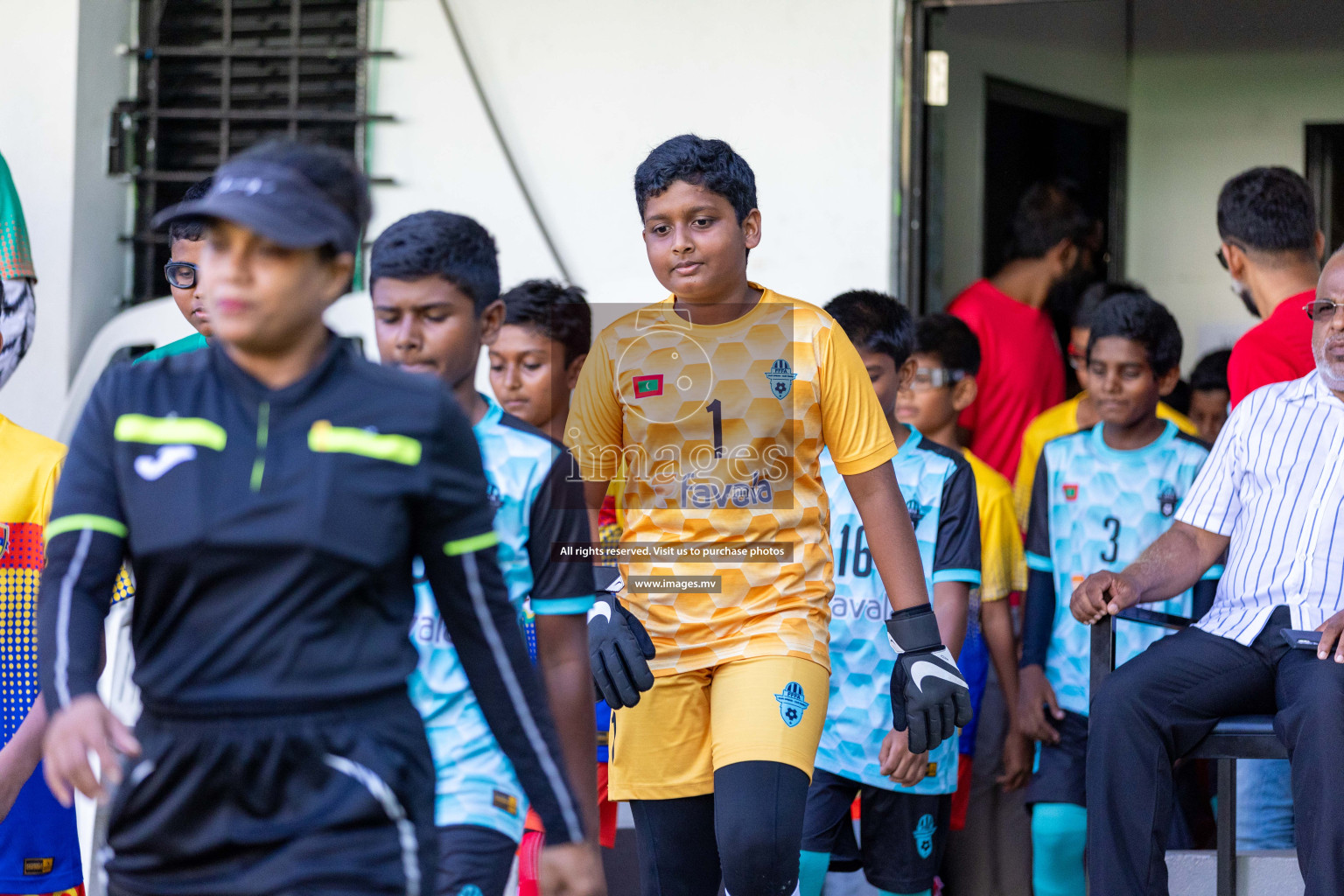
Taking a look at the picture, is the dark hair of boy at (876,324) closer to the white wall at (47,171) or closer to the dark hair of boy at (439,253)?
the dark hair of boy at (439,253)

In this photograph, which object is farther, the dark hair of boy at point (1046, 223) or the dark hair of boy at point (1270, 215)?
the dark hair of boy at point (1046, 223)

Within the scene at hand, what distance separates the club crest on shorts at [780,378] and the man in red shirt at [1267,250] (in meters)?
1.72

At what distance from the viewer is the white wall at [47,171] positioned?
577cm

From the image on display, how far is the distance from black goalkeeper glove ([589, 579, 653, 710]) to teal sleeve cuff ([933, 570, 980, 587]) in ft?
3.79

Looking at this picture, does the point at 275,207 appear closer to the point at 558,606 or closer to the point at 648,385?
the point at 558,606

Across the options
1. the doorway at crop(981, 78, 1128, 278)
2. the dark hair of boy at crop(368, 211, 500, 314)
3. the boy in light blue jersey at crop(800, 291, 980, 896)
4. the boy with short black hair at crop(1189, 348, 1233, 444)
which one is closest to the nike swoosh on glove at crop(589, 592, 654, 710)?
the dark hair of boy at crop(368, 211, 500, 314)

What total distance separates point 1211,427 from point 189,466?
460cm

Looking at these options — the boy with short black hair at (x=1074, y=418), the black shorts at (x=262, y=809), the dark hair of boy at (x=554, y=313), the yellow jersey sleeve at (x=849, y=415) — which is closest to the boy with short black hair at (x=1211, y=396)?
the boy with short black hair at (x=1074, y=418)

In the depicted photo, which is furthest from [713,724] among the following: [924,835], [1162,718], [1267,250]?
[1267,250]

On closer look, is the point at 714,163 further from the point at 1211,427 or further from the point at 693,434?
the point at 1211,427

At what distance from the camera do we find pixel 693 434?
10.5ft

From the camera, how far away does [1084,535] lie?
4441 millimetres

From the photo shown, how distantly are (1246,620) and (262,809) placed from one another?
107 inches

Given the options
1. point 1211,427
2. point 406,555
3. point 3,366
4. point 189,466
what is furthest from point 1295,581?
point 3,366
